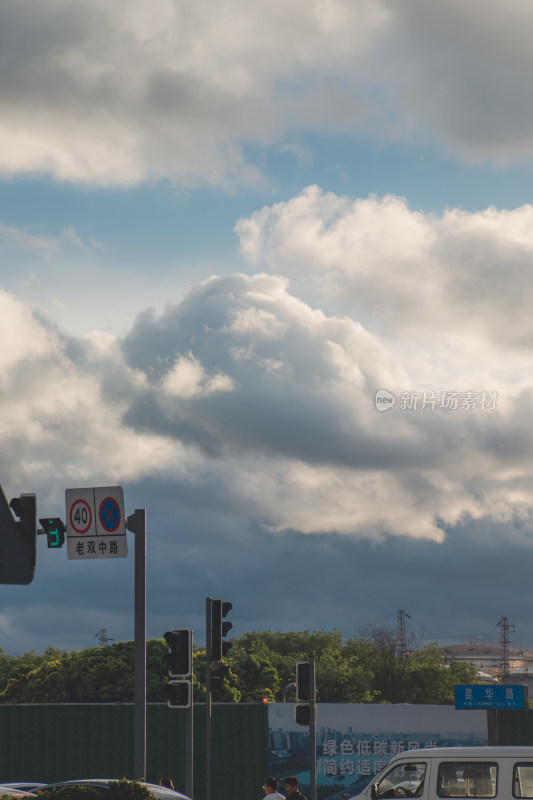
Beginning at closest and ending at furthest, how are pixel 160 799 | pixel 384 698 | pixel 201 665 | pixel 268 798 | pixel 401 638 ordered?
pixel 160 799
pixel 268 798
pixel 201 665
pixel 384 698
pixel 401 638

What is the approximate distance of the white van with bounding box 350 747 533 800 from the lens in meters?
18.4

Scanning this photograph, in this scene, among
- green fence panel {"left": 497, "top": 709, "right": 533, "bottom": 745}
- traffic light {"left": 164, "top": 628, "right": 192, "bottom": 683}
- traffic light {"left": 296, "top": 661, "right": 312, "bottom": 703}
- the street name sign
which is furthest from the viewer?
green fence panel {"left": 497, "top": 709, "right": 533, "bottom": 745}

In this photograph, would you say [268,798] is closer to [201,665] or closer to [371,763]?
[371,763]

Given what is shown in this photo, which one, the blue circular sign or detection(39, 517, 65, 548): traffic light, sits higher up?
the blue circular sign

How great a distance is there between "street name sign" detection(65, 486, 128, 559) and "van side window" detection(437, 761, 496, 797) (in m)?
7.17

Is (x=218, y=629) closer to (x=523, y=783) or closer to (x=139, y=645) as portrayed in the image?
(x=139, y=645)

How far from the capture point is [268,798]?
61.1 ft

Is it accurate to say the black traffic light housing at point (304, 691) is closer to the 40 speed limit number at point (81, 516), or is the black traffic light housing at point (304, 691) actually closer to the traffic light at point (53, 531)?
the 40 speed limit number at point (81, 516)

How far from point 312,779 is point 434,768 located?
4.37 m

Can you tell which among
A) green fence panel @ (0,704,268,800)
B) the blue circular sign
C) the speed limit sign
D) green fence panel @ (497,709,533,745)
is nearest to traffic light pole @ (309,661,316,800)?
the blue circular sign

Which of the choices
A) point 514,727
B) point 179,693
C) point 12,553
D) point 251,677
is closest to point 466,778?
point 179,693

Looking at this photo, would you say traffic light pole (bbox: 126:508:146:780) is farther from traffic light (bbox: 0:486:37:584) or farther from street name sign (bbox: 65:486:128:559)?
traffic light (bbox: 0:486:37:584)

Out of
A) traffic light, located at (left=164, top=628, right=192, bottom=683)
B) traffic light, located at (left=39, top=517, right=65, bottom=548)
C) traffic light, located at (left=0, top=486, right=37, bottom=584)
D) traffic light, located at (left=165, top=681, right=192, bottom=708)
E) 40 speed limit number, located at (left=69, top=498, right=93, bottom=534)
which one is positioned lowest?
traffic light, located at (left=165, top=681, right=192, bottom=708)

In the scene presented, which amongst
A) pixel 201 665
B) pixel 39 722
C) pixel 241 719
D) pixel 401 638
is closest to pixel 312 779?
pixel 241 719
